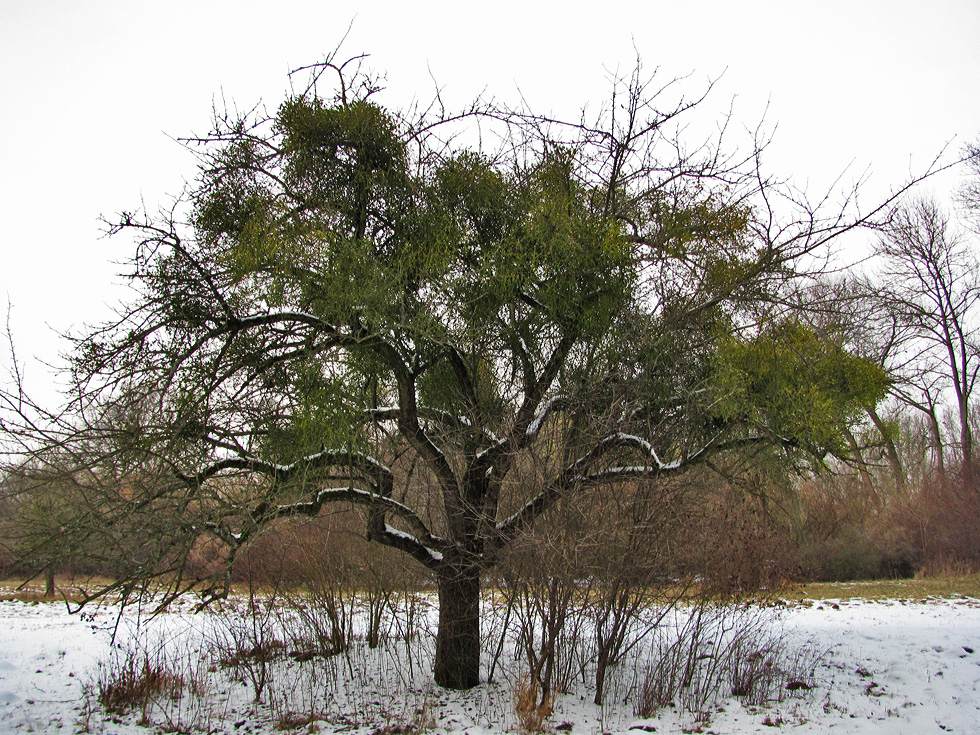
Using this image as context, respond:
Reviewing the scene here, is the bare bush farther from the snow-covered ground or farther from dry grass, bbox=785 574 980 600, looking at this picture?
dry grass, bbox=785 574 980 600

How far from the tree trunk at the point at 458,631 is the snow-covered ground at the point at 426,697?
16cm

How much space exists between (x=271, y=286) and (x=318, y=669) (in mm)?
4316

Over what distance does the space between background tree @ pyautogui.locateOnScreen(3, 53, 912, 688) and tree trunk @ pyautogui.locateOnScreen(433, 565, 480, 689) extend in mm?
21

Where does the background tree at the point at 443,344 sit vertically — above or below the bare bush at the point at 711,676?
above

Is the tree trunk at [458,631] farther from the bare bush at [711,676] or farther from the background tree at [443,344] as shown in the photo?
the bare bush at [711,676]

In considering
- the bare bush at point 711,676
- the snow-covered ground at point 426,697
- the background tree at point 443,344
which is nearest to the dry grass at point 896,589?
the snow-covered ground at point 426,697

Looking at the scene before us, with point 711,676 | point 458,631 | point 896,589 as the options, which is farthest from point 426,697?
point 896,589

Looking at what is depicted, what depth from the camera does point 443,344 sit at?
5.03m

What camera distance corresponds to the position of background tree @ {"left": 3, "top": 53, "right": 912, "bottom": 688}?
4.71 metres

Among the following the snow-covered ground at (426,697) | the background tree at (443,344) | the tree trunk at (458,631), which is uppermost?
the background tree at (443,344)

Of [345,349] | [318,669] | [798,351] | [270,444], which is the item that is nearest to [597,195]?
[798,351]

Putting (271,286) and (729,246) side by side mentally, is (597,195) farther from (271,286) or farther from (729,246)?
(271,286)

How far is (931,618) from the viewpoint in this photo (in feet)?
28.6

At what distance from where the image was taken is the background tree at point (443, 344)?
471 centimetres
